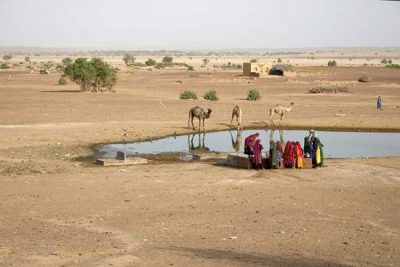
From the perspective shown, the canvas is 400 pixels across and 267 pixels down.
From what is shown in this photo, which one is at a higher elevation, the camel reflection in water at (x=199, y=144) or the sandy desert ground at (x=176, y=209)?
the sandy desert ground at (x=176, y=209)

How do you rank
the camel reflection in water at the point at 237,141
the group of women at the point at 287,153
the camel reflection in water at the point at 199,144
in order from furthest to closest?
the camel reflection in water at the point at 237,141 → the camel reflection in water at the point at 199,144 → the group of women at the point at 287,153

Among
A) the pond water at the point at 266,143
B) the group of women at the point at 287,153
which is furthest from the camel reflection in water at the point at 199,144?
the group of women at the point at 287,153

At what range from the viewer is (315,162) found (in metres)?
19.9

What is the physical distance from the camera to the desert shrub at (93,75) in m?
47.9

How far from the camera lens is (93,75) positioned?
48.2m

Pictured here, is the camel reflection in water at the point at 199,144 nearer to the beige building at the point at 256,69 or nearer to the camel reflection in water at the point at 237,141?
the camel reflection in water at the point at 237,141

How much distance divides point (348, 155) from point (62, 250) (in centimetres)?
1470

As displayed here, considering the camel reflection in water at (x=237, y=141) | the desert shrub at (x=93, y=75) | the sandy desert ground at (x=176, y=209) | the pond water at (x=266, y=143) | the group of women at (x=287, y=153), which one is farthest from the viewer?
the desert shrub at (x=93, y=75)

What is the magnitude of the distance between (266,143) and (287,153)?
627 centimetres

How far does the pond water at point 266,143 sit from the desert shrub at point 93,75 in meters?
21.1

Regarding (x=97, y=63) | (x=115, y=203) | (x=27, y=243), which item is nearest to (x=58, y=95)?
(x=97, y=63)

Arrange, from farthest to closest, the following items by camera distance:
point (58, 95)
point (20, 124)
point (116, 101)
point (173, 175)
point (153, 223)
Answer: point (58, 95)
point (116, 101)
point (20, 124)
point (173, 175)
point (153, 223)

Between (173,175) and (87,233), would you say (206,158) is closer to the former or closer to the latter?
(173,175)

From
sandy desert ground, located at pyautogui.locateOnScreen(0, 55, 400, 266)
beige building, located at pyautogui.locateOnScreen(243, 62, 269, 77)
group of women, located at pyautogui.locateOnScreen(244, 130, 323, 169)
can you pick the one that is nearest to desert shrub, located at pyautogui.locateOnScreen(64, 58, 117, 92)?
sandy desert ground, located at pyautogui.locateOnScreen(0, 55, 400, 266)
